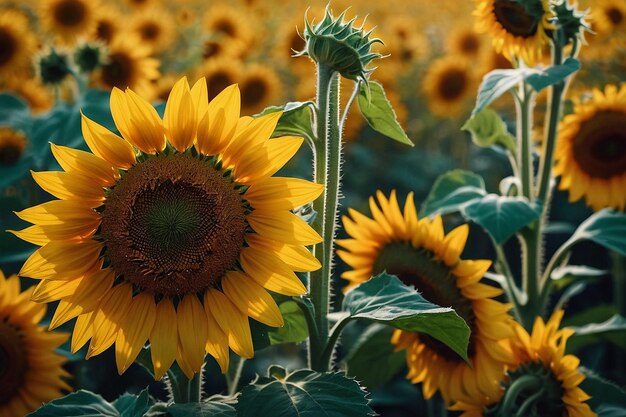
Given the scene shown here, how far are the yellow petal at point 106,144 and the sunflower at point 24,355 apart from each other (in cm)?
51

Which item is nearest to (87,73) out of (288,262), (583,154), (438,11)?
(583,154)

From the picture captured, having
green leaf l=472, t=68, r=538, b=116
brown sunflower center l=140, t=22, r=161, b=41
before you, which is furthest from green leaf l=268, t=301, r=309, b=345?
brown sunflower center l=140, t=22, r=161, b=41

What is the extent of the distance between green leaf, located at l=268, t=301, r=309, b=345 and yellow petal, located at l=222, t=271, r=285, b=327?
0.20 m

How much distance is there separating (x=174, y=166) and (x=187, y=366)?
0.91ft

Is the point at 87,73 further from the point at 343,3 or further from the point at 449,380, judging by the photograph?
the point at 343,3

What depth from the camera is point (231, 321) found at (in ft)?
3.60

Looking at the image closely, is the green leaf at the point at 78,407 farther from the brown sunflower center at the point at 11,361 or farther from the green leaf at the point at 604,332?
the green leaf at the point at 604,332

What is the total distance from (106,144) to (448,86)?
3412mm

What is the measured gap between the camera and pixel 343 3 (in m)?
7.11

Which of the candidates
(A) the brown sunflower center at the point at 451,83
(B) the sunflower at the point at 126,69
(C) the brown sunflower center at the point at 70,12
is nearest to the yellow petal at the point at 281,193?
(B) the sunflower at the point at 126,69

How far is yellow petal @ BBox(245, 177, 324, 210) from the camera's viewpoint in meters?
1.07

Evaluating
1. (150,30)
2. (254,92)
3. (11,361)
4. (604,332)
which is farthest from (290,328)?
(150,30)

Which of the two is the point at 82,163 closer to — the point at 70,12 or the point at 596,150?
the point at 596,150

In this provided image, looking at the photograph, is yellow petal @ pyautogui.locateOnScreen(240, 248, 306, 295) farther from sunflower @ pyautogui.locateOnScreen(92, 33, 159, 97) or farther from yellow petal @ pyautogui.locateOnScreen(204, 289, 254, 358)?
sunflower @ pyautogui.locateOnScreen(92, 33, 159, 97)
